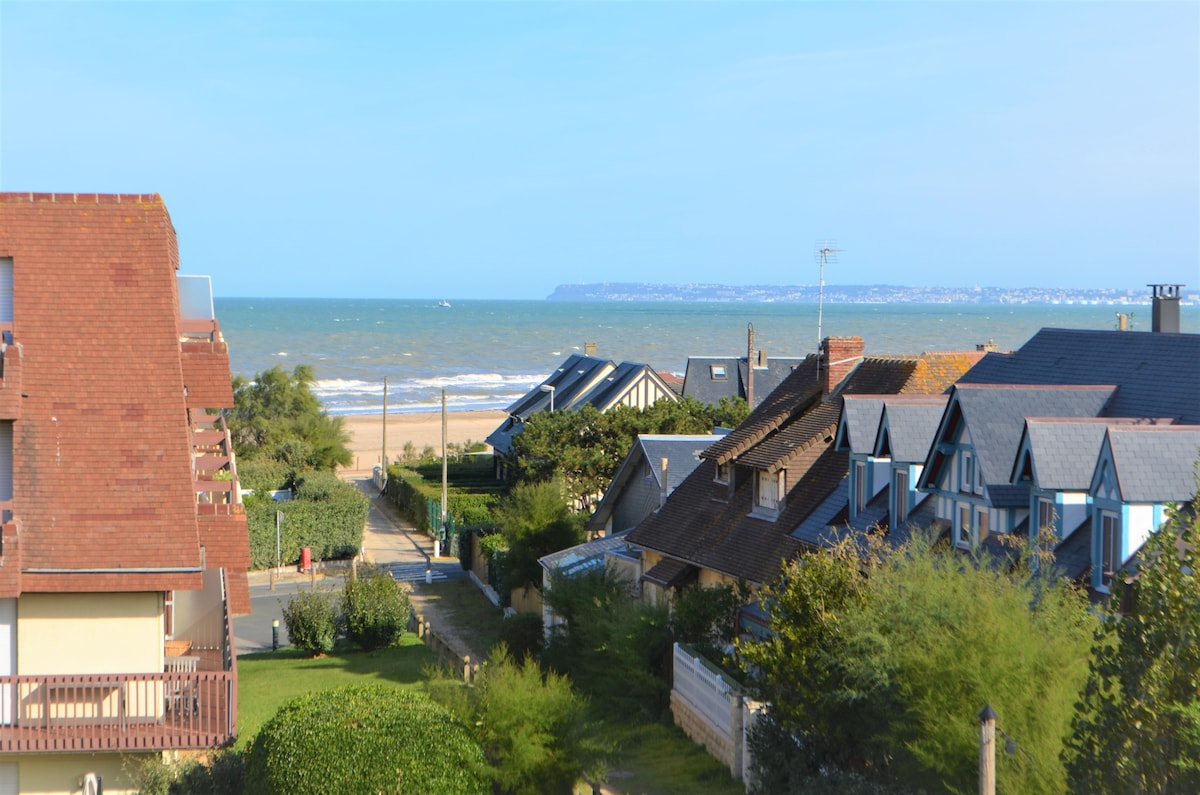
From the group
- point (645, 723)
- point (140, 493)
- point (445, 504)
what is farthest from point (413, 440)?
point (140, 493)

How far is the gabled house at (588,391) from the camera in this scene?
52656 mm

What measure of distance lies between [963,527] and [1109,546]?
342cm

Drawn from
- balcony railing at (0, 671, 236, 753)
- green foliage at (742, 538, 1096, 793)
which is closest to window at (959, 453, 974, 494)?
green foliage at (742, 538, 1096, 793)

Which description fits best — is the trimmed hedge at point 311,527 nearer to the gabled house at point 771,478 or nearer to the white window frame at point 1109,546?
the gabled house at point 771,478

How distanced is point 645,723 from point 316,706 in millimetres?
9542

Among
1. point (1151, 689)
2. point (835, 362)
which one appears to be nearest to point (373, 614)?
Result: point (835, 362)

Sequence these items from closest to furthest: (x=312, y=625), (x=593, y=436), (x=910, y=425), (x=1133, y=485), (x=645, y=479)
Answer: (x=1133, y=485)
(x=910, y=425)
(x=312, y=625)
(x=645, y=479)
(x=593, y=436)

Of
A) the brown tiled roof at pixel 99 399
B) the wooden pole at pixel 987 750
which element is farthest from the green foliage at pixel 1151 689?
the brown tiled roof at pixel 99 399

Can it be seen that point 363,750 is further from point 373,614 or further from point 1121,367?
point 373,614

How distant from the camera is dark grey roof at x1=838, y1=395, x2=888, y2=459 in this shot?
67.6 feet

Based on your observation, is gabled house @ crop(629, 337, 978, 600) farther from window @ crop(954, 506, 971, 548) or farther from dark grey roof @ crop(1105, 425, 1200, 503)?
dark grey roof @ crop(1105, 425, 1200, 503)

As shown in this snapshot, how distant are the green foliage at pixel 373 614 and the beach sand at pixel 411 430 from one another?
44.9 meters

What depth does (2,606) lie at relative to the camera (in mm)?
14539

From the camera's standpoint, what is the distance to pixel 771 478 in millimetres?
24703
